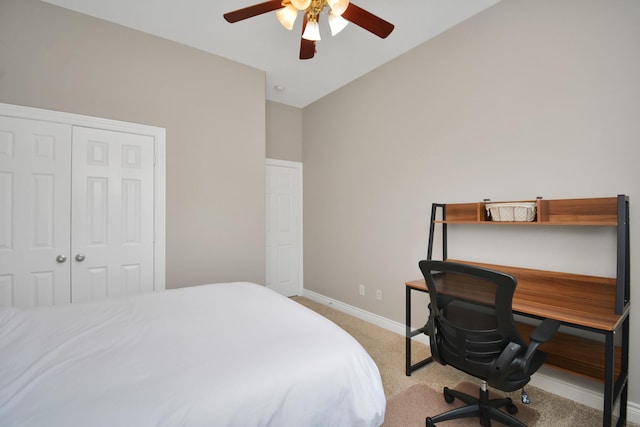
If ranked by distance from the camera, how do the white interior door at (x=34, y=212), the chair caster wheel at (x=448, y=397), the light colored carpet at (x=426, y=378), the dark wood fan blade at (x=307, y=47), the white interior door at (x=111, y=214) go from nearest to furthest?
the light colored carpet at (x=426, y=378), the chair caster wheel at (x=448, y=397), the dark wood fan blade at (x=307, y=47), the white interior door at (x=34, y=212), the white interior door at (x=111, y=214)

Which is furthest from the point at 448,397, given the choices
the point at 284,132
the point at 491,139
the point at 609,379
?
the point at 284,132

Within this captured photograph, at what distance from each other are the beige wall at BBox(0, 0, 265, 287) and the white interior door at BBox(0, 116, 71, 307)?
0.27 metres

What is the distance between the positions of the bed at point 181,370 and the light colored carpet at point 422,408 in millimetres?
752

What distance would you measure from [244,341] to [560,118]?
2.37 metres

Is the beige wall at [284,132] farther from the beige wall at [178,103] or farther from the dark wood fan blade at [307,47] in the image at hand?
the dark wood fan blade at [307,47]

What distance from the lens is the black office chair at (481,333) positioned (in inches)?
55.1

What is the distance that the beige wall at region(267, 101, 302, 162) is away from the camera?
162 inches

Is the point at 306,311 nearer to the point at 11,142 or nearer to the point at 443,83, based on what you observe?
the point at 443,83

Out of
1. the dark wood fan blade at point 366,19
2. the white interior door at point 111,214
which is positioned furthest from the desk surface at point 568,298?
the white interior door at point 111,214

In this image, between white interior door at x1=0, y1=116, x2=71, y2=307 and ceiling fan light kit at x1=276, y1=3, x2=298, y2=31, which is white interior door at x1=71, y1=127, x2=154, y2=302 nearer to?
white interior door at x1=0, y1=116, x2=71, y2=307

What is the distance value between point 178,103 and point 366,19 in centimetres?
200

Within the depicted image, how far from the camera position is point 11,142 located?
2.23 metres

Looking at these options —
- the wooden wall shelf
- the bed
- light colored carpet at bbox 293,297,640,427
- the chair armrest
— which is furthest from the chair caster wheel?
the wooden wall shelf

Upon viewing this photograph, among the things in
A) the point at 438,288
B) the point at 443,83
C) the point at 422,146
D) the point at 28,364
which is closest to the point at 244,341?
the point at 28,364
